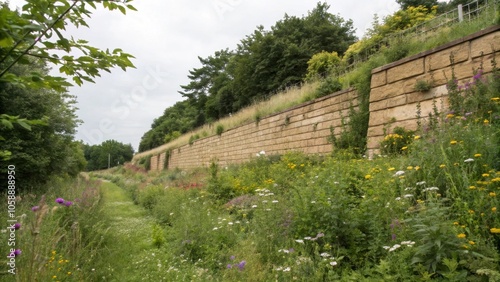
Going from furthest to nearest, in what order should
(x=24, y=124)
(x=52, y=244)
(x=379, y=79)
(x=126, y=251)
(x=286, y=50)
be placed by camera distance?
(x=286, y=50)
(x=379, y=79)
(x=126, y=251)
(x=52, y=244)
(x=24, y=124)

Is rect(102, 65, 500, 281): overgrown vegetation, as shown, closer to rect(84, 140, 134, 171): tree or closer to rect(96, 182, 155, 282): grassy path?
rect(96, 182, 155, 282): grassy path

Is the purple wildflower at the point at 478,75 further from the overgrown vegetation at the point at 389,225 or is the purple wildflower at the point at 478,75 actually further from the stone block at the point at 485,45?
the stone block at the point at 485,45

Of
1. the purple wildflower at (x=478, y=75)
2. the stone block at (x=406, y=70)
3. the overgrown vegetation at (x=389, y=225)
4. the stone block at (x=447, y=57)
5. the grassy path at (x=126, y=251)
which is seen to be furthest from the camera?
the stone block at (x=406, y=70)

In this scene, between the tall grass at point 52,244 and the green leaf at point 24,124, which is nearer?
the green leaf at point 24,124

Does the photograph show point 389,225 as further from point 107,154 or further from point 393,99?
point 107,154

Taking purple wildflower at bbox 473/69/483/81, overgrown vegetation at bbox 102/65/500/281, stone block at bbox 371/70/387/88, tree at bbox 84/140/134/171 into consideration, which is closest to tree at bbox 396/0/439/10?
stone block at bbox 371/70/387/88

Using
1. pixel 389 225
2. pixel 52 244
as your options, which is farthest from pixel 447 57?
pixel 52 244

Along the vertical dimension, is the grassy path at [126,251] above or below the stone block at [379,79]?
below

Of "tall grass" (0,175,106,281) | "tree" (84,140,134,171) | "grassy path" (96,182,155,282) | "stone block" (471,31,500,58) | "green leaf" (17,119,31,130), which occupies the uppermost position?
"tree" (84,140,134,171)

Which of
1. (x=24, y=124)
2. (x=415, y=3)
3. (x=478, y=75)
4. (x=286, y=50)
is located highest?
(x=415, y=3)

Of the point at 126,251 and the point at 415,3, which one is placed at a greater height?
the point at 415,3

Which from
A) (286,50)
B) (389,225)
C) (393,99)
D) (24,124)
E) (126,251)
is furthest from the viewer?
(286,50)

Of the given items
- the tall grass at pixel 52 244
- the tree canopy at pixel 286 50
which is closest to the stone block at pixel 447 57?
the tall grass at pixel 52 244

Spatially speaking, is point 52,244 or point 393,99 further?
point 393,99
